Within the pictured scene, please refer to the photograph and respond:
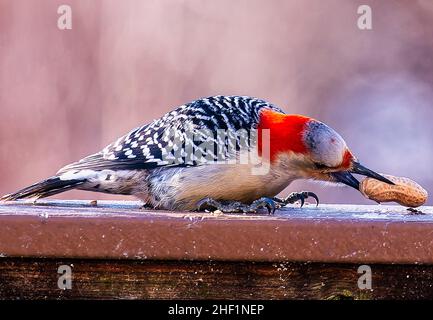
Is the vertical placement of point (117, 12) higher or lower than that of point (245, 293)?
higher

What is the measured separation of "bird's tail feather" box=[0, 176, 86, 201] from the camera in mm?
2953

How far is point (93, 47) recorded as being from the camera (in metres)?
6.43

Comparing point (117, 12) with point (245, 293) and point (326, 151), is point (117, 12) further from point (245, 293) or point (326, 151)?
point (245, 293)

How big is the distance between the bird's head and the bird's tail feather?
0.61 m

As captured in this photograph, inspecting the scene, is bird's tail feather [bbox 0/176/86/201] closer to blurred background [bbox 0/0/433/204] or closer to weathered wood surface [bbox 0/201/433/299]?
weathered wood surface [bbox 0/201/433/299]

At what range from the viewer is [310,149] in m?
3.04

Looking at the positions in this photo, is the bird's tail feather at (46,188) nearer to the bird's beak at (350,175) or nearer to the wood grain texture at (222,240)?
the bird's beak at (350,175)

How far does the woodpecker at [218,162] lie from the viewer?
2980mm

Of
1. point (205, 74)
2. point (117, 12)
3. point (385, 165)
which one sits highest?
point (117, 12)

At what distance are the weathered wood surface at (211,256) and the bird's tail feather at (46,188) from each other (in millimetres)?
974

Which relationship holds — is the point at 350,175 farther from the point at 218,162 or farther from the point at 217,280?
the point at 217,280

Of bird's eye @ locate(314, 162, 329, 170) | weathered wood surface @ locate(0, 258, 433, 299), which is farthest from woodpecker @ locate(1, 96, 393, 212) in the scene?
weathered wood surface @ locate(0, 258, 433, 299)

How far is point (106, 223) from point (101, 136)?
4.22 meters
